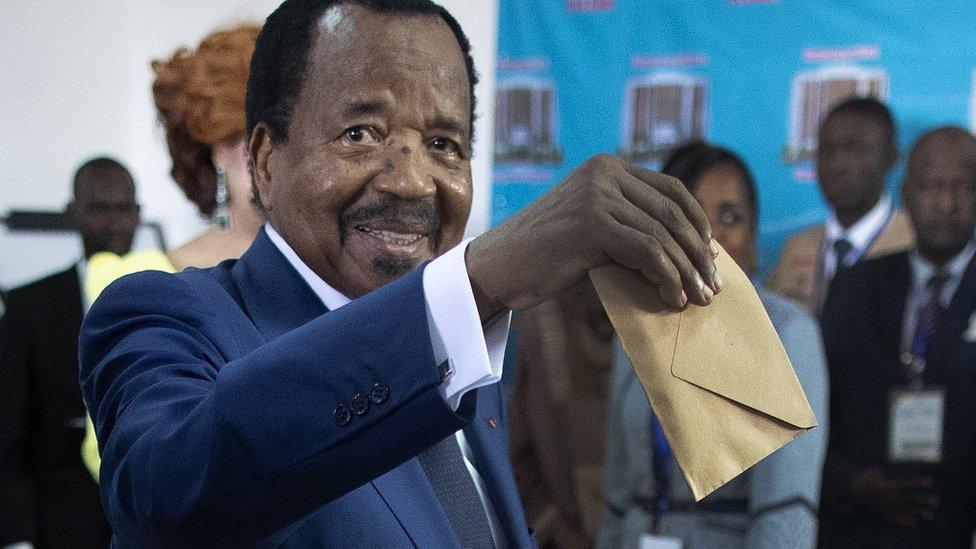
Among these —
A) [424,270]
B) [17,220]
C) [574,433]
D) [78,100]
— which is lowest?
[574,433]

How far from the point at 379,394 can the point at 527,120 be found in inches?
144

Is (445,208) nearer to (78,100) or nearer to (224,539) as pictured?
(224,539)

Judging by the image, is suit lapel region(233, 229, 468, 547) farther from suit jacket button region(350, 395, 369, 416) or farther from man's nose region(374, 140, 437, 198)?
suit jacket button region(350, 395, 369, 416)

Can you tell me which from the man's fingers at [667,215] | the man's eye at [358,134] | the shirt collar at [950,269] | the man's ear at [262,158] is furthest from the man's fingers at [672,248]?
the shirt collar at [950,269]

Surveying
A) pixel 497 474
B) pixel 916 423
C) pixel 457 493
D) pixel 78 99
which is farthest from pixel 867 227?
pixel 78 99

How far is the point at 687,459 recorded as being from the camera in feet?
3.37

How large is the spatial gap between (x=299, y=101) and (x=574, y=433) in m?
2.93

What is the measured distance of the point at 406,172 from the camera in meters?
1.46

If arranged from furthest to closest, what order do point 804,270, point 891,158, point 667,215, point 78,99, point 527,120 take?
point 78,99 < point 527,120 < point 804,270 < point 891,158 < point 667,215

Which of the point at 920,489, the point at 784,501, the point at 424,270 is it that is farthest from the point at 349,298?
the point at 920,489

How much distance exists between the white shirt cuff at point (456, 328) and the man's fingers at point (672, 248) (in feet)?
0.47

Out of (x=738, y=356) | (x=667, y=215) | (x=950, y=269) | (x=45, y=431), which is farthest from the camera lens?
(x=45, y=431)

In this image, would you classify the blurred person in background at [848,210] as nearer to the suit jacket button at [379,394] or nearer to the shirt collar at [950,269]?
the shirt collar at [950,269]

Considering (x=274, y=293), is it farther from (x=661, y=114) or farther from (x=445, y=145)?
(x=661, y=114)
